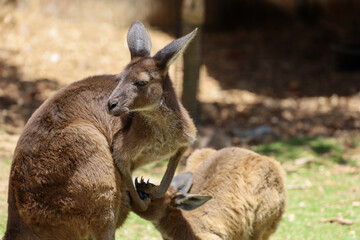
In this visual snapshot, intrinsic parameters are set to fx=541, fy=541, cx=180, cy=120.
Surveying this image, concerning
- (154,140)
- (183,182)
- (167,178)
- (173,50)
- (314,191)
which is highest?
(173,50)

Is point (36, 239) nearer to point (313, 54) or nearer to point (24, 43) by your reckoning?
point (24, 43)

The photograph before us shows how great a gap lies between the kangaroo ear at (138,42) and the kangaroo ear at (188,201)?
126 centimetres

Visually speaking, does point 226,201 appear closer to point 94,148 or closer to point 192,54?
point 94,148

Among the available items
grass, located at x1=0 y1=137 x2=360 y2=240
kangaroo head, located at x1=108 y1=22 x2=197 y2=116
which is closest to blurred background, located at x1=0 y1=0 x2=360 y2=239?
grass, located at x1=0 y1=137 x2=360 y2=240

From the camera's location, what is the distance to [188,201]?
15.1 feet

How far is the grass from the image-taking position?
5648 millimetres

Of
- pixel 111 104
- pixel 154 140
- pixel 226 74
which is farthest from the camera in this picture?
pixel 226 74

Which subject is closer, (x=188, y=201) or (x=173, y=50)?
(x=173, y=50)

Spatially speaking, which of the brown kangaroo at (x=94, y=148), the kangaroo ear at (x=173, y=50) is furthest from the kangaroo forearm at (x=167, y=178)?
the kangaroo ear at (x=173, y=50)

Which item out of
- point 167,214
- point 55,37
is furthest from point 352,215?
point 55,37

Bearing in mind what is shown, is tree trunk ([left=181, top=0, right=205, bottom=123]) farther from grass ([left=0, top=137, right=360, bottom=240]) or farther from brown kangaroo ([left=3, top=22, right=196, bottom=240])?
brown kangaroo ([left=3, top=22, right=196, bottom=240])

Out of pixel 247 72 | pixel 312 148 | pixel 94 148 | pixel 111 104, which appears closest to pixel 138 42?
pixel 111 104

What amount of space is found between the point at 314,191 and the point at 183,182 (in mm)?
2692

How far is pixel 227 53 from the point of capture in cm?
1398
